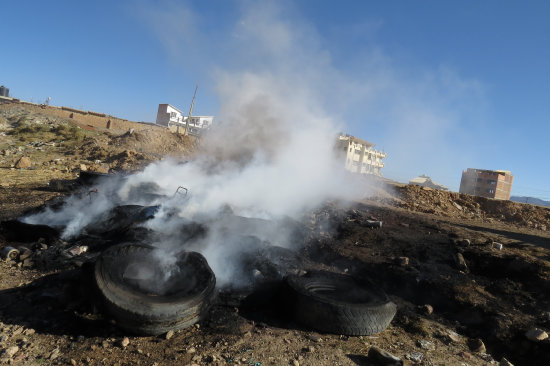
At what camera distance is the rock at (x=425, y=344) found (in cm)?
390

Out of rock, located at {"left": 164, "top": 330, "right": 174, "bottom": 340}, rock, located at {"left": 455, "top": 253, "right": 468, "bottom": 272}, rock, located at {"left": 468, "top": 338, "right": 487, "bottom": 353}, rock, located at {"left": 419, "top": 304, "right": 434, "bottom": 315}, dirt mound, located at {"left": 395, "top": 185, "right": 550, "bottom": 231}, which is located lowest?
rock, located at {"left": 164, "top": 330, "right": 174, "bottom": 340}

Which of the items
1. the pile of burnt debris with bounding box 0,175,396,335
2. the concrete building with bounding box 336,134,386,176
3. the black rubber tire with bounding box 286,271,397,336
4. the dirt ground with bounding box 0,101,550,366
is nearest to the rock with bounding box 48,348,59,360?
the dirt ground with bounding box 0,101,550,366

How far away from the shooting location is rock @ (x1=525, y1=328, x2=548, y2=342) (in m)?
4.16

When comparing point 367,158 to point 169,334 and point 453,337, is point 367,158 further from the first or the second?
point 169,334

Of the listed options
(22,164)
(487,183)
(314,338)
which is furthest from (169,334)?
(487,183)

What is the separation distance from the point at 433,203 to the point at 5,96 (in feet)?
189

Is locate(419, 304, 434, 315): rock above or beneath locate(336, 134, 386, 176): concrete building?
beneath

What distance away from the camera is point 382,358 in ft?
10.8

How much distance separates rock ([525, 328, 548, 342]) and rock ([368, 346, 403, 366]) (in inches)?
90.4

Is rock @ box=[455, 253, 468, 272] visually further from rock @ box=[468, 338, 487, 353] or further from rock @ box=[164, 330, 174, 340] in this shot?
rock @ box=[164, 330, 174, 340]

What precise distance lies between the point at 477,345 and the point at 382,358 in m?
1.78

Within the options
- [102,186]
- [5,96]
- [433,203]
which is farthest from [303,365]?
[5,96]

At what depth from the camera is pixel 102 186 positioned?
9344 millimetres

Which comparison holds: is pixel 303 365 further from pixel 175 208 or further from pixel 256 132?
pixel 256 132
